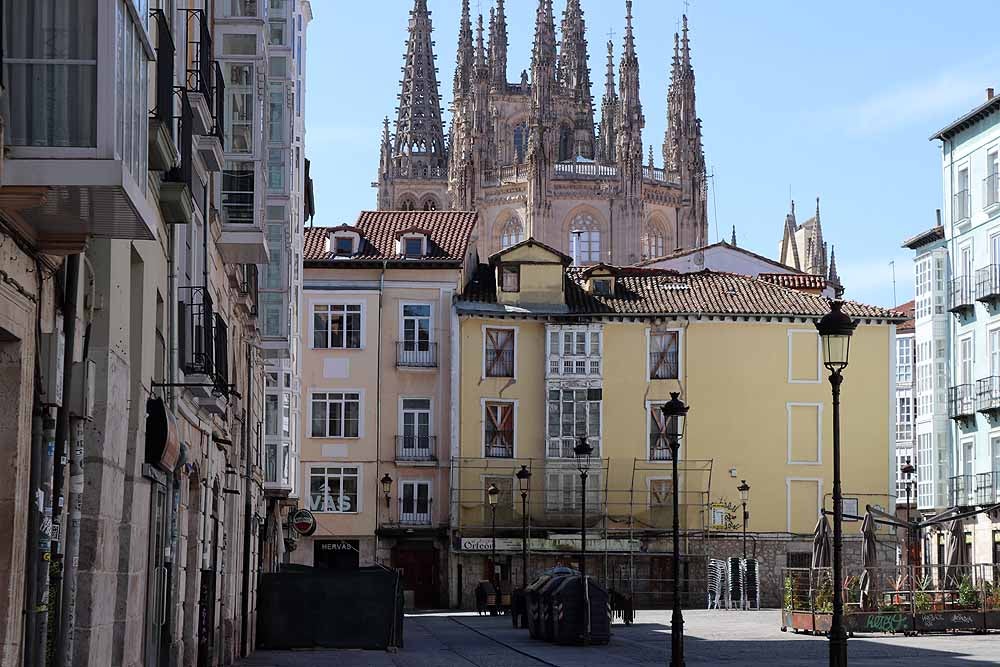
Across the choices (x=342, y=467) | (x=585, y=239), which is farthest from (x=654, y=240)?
(x=342, y=467)

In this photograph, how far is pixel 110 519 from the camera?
44.5ft

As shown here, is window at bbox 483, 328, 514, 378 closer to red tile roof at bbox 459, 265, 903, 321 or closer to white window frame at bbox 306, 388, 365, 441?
red tile roof at bbox 459, 265, 903, 321

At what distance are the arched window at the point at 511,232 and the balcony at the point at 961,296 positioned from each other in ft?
228

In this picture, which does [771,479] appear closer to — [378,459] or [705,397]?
[705,397]

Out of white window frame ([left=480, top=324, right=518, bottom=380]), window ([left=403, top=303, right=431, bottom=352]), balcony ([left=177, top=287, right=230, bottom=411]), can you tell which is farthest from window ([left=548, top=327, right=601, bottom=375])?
balcony ([left=177, top=287, right=230, bottom=411])

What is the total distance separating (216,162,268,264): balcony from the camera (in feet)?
80.7

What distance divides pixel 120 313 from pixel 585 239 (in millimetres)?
113646

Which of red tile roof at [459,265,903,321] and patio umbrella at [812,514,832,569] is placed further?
red tile roof at [459,265,903,321]

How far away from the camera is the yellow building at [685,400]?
63875mm

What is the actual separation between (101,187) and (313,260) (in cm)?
5504

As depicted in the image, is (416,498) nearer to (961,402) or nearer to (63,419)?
(961,402)

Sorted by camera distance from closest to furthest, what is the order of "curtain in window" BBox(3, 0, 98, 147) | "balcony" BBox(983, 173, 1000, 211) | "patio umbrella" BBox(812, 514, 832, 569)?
"curtain in window" BBox(3, 0, 98, 147), "patio umbrella" BBox(812, 514, 832, 569), "balcony" BBox(983, 173, 1000, 211)

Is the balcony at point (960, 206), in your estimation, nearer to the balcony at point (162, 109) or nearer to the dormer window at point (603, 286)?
the dormer window at point (603, 286)

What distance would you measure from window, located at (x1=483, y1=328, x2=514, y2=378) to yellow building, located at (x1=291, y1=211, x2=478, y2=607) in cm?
127
